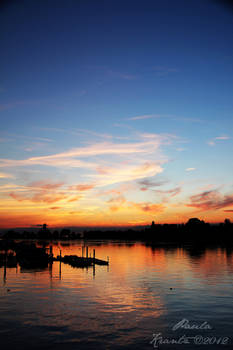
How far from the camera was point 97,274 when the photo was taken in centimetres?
6250

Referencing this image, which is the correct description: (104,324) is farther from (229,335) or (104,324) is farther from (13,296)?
(13,296)

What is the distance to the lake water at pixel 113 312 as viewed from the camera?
25.7 metres

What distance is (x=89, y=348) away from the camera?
24219mm

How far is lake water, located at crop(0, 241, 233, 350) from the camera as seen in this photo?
25.7 metres

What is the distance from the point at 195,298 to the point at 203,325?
11014mm

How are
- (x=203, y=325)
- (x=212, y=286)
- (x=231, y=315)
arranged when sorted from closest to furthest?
(x=203, y=325)
(x=231, y=315)
(x=212, y=286)

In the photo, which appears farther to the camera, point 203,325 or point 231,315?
point 231,315

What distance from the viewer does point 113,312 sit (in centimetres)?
3347

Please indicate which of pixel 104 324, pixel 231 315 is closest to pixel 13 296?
pixel 104 324

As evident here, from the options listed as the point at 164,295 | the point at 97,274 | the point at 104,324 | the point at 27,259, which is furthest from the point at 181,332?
the point at 27,259

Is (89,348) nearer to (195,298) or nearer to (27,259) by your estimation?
(195,298)

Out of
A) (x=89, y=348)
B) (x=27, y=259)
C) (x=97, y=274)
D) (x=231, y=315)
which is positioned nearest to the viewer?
(x=89, y=348)
